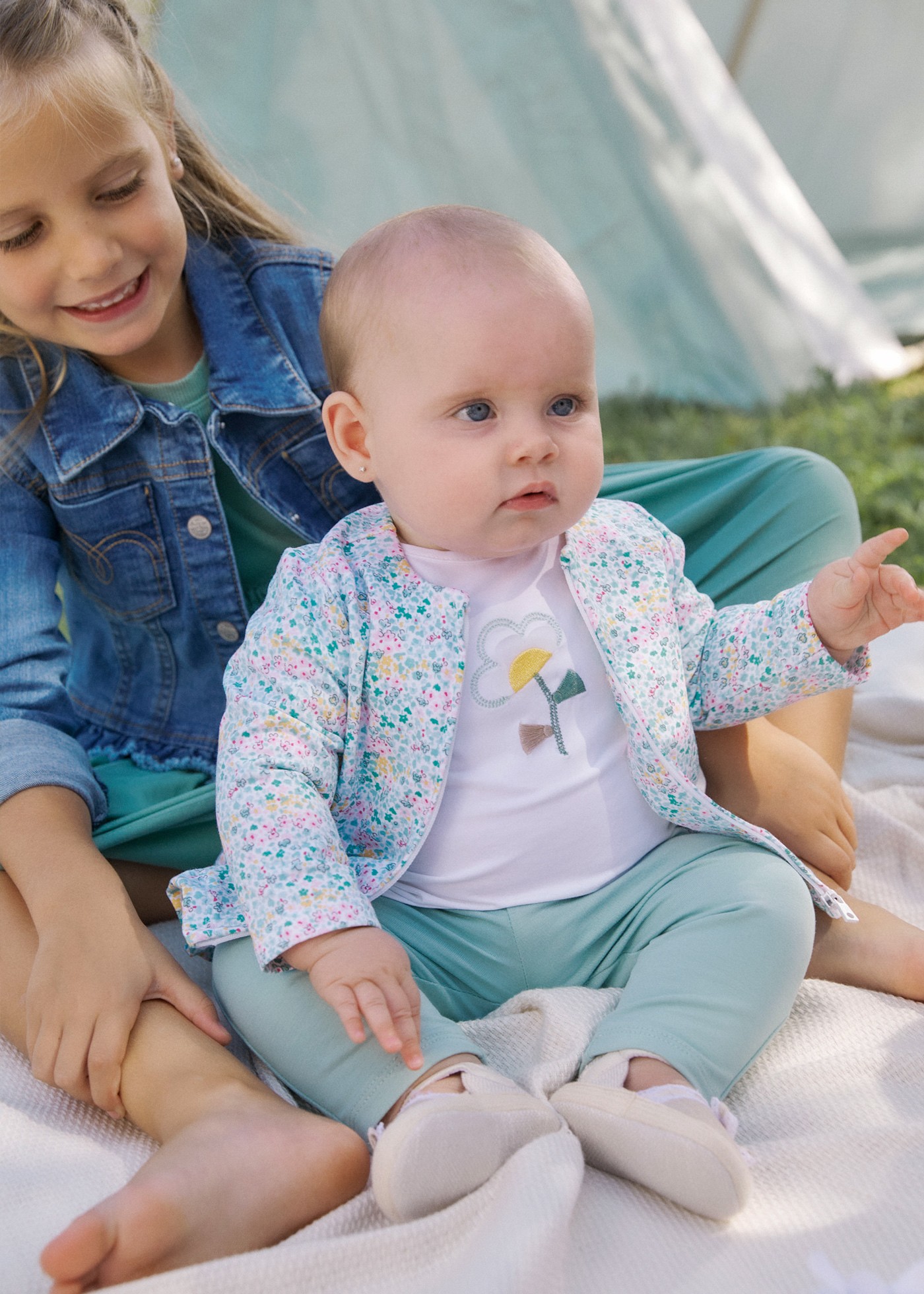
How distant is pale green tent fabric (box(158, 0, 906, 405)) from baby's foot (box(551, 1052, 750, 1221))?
2.37 m

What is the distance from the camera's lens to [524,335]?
1.06 meters

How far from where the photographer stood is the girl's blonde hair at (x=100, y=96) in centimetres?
120

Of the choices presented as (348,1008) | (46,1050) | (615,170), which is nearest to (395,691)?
(348,1008)

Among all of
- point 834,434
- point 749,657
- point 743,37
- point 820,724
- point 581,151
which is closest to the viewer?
point 749,657

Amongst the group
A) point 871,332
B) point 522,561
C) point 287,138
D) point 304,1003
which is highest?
point 287,138

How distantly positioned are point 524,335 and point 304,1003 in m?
0.56

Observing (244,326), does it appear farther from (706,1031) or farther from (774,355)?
(774,355)

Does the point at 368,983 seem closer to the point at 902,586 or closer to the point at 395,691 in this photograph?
the point at 395,691

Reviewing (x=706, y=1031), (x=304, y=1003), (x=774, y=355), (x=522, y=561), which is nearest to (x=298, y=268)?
(x=522, y=561)

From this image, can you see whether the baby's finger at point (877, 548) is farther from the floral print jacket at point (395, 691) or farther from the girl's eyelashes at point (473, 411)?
the girl's eyelashes at point (473, 411)

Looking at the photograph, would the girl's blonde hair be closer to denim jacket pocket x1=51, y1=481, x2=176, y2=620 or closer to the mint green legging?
denim jacket pocket x1=51, y1=481, x2=176, y2=620

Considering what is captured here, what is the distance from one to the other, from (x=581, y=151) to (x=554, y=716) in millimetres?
2332

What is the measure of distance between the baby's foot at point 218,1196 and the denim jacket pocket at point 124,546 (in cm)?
66

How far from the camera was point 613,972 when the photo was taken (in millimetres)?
1132
